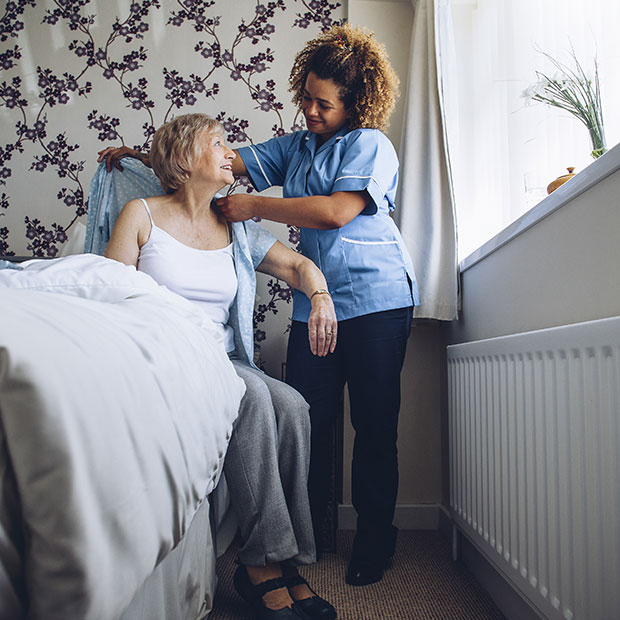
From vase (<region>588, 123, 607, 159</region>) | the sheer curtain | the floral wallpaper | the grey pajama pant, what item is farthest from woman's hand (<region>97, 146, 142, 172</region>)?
vase (<region>588, 123, 607, 159</region>)

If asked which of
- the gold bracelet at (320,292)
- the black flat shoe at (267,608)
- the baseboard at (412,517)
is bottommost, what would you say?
the baseboard at (412,517)

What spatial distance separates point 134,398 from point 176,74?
1.95 m

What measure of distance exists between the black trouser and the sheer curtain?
0.49 meters

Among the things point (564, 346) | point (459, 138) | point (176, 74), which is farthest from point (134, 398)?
point (176, 74)

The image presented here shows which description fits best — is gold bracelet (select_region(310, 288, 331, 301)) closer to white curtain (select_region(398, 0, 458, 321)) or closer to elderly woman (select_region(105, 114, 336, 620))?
elderly woman (select_region(105, 114, 336, 620))

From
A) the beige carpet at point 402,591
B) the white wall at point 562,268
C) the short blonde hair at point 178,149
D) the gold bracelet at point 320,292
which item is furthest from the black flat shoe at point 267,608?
the short blonde hair at point 178,149

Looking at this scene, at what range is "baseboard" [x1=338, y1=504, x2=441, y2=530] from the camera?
77.4 inches

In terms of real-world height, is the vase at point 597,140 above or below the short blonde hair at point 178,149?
below

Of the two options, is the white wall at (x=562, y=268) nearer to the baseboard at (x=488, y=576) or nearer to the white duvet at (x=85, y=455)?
the baseboard at (x=488, y=576)

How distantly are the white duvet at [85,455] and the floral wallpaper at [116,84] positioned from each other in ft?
5.27

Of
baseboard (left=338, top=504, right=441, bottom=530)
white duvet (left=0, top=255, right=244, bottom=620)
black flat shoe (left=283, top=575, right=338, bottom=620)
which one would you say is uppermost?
white duvet (left=0, top=255, right=244, bottom=620)

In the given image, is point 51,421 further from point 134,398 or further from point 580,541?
point 580,541

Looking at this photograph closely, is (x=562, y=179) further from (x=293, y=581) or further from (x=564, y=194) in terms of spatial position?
(x=293, y=581)

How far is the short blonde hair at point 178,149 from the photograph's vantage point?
1534 mm
